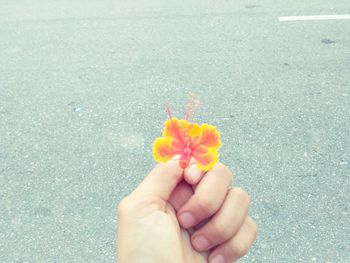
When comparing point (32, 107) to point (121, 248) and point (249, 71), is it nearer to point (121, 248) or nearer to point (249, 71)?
point (249, 71)

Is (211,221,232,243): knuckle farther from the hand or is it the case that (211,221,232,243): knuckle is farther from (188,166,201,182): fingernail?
(188,166,201,182): fingernail

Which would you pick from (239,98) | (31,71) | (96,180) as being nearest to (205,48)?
(239,98)

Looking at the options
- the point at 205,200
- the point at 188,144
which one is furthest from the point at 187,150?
the point at 205,200

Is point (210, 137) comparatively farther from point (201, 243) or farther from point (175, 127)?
point (201, 243)

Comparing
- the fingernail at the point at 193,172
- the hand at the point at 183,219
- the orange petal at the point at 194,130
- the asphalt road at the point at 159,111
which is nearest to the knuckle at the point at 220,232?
the hand at the point at 183,219

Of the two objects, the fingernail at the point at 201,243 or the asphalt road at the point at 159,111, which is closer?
the fingernail at the point at 201,243

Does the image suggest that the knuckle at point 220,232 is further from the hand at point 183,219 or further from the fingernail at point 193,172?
the fingernail at point 193,172
